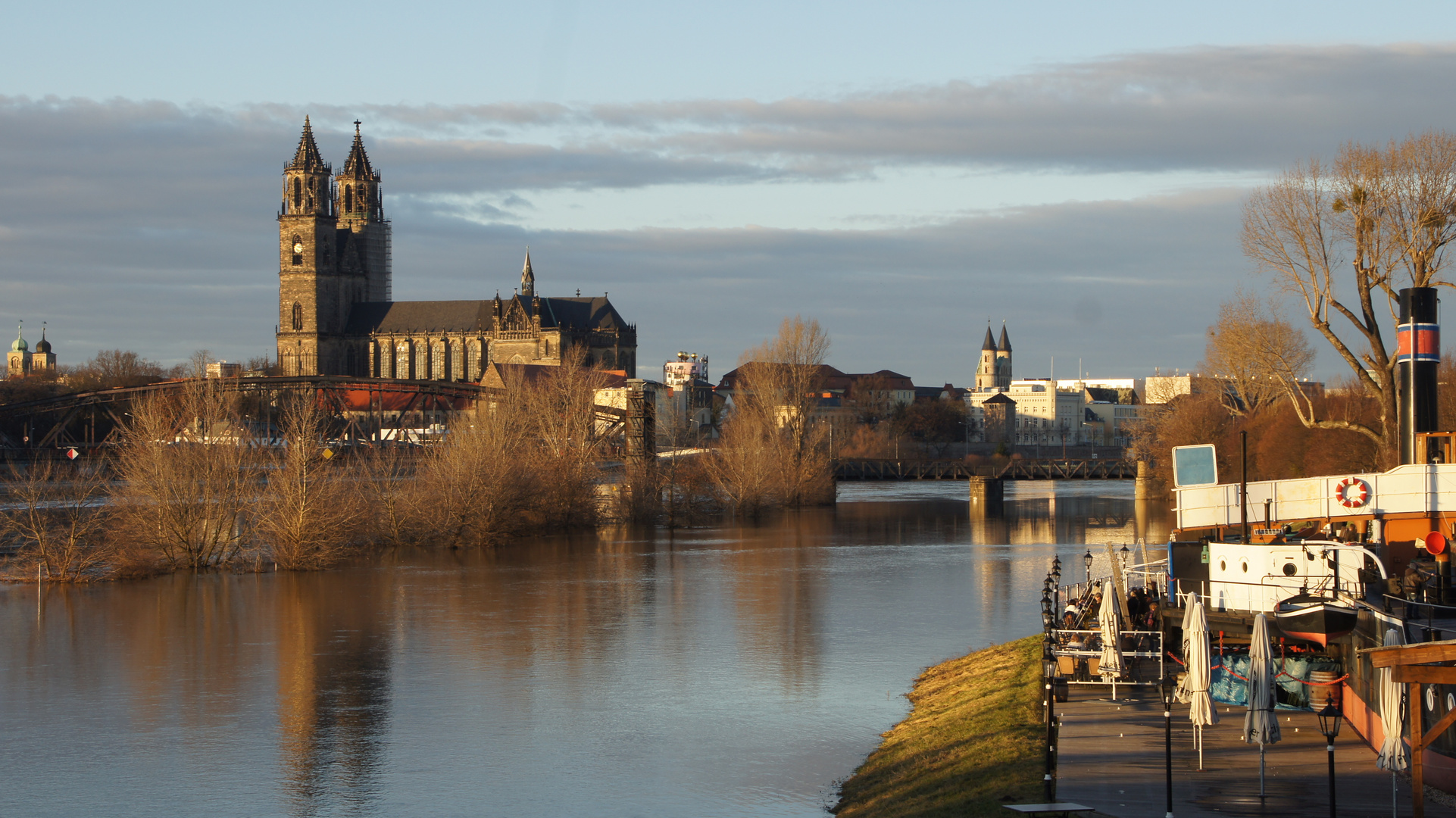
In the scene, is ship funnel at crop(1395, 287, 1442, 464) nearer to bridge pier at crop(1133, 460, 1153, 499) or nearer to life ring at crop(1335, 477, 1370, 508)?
life ring at crop(1335, 477, 1370, 508)

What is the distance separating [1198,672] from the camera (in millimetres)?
15219

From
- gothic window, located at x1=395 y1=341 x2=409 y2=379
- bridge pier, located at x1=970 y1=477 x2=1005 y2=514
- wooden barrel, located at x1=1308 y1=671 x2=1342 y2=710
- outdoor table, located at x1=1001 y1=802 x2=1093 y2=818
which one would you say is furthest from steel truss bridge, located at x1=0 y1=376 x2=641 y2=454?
gothic window, located at x1=395 y1=341 x2=409 y2=379

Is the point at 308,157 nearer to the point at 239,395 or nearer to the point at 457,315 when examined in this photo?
the point at 457,315

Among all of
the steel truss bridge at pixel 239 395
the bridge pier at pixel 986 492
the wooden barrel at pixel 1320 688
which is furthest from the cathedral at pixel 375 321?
the wooden barrel at pixel 1320 688

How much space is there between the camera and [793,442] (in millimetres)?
77188

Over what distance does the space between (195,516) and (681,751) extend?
29.2 metres

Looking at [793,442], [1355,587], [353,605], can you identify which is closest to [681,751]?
[1355,587]

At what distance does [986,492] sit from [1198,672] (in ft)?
210

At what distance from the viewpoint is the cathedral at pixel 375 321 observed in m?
159

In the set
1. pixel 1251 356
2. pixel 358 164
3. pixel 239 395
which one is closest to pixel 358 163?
pixel 358 164

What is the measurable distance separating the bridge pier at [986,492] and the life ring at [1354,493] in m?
53.1

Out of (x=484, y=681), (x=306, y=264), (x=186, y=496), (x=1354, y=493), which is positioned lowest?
(x=484, y=681)

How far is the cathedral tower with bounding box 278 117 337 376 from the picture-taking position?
16012 centimetres

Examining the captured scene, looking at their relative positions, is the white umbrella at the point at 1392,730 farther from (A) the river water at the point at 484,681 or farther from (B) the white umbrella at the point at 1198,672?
(A) the river water at the point at 484,681
